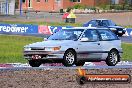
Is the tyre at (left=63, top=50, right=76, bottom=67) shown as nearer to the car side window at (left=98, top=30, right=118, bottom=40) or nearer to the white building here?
the car side window at (left=98, top=30, right=118, bottom=40)

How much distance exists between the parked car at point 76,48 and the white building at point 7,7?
7007 centimetres

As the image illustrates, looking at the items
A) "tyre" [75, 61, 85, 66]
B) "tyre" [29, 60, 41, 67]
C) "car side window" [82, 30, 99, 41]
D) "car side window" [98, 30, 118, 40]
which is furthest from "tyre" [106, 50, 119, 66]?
"tyre" [29, 60, 41, 67]

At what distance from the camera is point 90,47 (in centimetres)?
2050

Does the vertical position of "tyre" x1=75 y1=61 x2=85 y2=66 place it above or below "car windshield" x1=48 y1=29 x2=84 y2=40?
below

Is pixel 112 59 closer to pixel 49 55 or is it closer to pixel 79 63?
pixel 79 63

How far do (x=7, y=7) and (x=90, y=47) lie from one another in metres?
71.1

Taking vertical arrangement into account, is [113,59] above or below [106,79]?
below

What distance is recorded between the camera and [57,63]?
69.2ft

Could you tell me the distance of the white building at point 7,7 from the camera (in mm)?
90375

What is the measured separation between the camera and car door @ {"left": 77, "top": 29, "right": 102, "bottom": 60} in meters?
20.2

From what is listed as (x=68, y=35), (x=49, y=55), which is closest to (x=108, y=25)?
(x=68, y=35)

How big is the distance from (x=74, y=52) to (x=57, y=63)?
147 centimetres

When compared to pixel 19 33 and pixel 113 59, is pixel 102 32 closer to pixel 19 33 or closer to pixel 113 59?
pixel 113 59

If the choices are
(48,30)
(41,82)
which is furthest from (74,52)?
(48,30)
